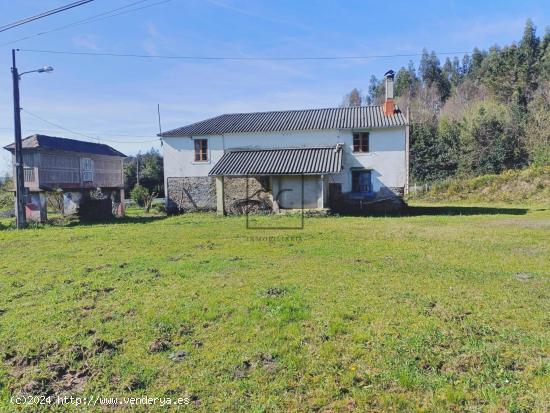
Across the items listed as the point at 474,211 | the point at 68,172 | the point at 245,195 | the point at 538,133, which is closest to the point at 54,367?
the point at 245,195

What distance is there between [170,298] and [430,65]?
83.3m

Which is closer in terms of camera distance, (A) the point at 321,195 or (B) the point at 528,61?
(A) the point at 321,195

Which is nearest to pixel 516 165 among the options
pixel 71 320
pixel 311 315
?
pixel 311 315

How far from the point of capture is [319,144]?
21.3m

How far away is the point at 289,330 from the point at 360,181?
57.2ft

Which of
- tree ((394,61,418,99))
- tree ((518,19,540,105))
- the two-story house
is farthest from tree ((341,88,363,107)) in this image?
the two-story house

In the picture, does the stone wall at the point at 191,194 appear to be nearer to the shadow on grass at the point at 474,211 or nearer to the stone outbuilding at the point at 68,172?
the stone outbuilding at the point at 68,172

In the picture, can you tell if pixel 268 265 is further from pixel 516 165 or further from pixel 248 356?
pixel 516 165

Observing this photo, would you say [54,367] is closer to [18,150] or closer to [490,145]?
[18,150]

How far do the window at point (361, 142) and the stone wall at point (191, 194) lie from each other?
8.51 metres

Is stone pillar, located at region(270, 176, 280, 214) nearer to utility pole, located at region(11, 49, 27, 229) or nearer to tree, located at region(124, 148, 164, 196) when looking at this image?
utility pole, located at region(11, 49, 27, 229)

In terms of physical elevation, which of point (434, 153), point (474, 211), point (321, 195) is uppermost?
point (434, 153)

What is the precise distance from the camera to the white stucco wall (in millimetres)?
20359

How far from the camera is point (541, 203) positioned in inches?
886
